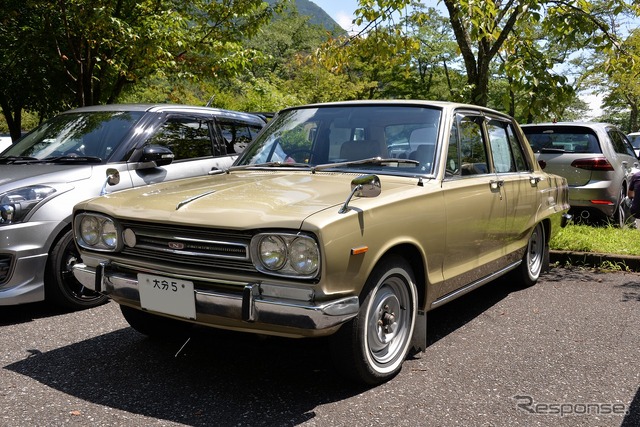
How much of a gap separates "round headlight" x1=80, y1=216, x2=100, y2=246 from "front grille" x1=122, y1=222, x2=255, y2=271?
24 centimetres

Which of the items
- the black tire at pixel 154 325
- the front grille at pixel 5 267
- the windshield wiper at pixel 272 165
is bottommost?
the black tire at pixel 154 325

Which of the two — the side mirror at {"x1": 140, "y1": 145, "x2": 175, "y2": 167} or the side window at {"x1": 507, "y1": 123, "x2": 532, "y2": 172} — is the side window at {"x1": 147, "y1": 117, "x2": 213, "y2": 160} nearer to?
the side mirror at {"x1": 140, "y1": 145, "x2": 175, "y2": 167}

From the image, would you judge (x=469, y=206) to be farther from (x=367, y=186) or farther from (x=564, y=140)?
(x=564, y=140)

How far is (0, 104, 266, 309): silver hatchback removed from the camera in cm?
448

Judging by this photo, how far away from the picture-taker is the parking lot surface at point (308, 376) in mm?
3006

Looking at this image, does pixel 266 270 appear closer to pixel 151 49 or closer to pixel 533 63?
pixel 533 63

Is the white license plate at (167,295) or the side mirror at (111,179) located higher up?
the side mirror at (111,179)

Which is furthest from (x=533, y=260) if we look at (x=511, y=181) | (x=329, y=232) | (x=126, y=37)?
(x=126, y=37)

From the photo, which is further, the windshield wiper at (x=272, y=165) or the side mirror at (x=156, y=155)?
the side mirror at (x=156, y=155)

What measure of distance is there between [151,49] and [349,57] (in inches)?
131

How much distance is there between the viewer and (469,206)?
409 cm

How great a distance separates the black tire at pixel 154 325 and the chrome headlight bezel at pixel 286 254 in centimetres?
138

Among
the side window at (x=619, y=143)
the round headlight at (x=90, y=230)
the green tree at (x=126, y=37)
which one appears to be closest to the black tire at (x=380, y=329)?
the round headlight at (x=90, y=230)

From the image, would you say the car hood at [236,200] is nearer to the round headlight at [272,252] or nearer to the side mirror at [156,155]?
the round headlight at [272,252]
